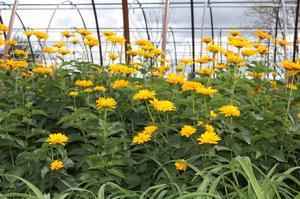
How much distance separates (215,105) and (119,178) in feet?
2.03

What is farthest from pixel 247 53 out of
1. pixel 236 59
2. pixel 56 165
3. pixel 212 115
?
pixel 56 165

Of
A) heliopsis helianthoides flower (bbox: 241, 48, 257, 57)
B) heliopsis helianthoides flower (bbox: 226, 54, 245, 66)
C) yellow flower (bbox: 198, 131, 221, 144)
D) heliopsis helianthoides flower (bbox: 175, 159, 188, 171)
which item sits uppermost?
heliopsis helianthoides flower (bbox: 241, 48, 257, 57)

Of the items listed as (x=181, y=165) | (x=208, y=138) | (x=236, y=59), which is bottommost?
(x=181, y=165)

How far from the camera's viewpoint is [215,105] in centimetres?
243

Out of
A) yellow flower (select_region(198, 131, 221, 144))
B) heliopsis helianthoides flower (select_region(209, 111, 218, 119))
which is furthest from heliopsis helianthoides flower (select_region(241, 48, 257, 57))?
yellow flower (select_region(198, 131, 221, 144))

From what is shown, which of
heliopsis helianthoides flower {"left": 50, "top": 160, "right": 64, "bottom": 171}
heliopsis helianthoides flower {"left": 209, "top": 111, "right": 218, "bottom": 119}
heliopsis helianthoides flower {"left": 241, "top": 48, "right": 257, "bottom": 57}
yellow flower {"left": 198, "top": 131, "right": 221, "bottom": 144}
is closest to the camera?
yellow flower {"left": 198, "top": 131, "right": 221, "bottom": 144}

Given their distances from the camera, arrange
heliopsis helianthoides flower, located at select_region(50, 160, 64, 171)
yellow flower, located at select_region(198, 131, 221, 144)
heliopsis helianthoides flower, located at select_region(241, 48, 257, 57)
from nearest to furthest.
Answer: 1. yellow flower, located at select_region(198, 131, 221, 144)
2. heliopsis helianthoides flower, located at select_region(50, 160, 64, 171)
3. heliopsis helianthoides flower, located at select_region(241, 48, 257, 57)

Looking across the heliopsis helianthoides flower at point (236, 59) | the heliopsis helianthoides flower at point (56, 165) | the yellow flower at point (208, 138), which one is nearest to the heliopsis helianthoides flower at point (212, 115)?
the yellow flower at point (208, 138)

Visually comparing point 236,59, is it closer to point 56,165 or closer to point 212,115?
point 212,115

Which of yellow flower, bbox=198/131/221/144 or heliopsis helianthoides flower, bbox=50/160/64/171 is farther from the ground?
yellow flower, bbox=198/131/221/144

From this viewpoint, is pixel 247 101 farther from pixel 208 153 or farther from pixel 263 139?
pixel 208 153

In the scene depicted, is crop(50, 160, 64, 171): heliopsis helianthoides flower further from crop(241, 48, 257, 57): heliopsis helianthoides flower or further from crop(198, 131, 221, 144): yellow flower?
crop(241, 48, 257, 57): heliopsis helianthoides flower

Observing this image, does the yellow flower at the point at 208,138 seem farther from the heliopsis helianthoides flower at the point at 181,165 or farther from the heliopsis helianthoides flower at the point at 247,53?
the heliopsis helianthoides flower at the point at 247,53

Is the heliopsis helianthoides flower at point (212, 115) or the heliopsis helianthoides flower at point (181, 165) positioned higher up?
the heliopsis helianthoides flower at point (212, 115)
